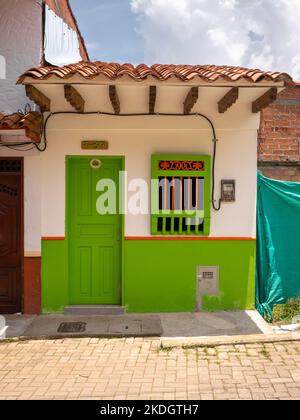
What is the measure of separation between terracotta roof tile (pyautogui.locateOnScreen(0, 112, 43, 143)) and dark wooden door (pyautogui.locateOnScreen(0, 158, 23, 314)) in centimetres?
102

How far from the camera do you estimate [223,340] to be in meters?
5.51

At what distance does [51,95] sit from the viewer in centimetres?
611

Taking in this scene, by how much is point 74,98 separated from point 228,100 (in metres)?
2.04

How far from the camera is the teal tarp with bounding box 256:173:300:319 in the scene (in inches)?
270

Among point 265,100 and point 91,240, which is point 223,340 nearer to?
point 91,240

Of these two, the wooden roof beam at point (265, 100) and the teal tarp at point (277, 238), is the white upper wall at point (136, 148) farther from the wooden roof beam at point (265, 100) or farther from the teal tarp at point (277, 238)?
the teal tarp at point (277, 238)

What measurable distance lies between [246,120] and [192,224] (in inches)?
67.8

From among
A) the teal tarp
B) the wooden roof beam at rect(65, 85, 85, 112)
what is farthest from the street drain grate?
the wooden roof beam at rect(65, 85, 85, 112)

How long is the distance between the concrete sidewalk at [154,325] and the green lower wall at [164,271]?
0.20 m

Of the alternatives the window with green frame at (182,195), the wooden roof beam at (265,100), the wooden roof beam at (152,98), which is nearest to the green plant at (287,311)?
the window with green frame at (182,195)

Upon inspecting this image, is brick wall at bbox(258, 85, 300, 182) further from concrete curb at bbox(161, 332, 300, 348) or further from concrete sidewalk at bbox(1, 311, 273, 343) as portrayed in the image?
concrete curb at bbox(161, 332, 300, 348)

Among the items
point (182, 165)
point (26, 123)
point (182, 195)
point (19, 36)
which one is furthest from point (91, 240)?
point (19, 36)

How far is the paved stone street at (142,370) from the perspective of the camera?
13.9 feet
